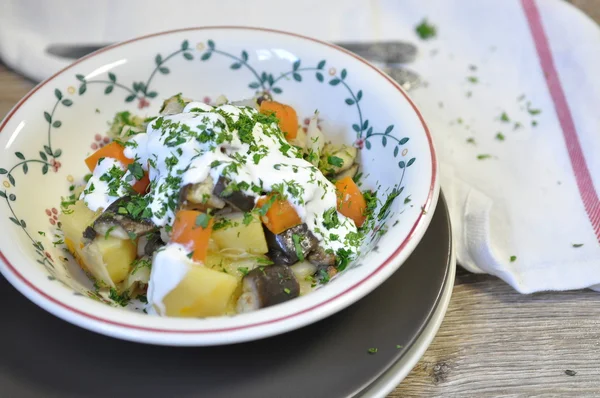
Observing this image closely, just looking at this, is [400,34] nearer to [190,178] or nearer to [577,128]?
[577,128]

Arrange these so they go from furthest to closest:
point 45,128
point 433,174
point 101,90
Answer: point 101,90 → point 45,128 → point 433,174

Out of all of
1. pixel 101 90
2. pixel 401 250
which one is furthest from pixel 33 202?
pixel 401 250

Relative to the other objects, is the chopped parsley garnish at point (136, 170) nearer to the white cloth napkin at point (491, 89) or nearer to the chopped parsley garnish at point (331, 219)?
the chopped parsley garnish at point (331, 219)

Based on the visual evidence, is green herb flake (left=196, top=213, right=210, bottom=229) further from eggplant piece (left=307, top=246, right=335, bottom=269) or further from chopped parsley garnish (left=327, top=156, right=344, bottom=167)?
chopped parsley garnish (left=327, top=156, right=344, bottom=167)

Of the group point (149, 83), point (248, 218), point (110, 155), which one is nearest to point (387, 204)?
point (248, 218)

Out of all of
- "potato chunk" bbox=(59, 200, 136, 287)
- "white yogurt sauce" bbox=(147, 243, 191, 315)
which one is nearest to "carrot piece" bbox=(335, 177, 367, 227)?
"white yogurt sauce" bbox=(147, 243, 191, 315)
